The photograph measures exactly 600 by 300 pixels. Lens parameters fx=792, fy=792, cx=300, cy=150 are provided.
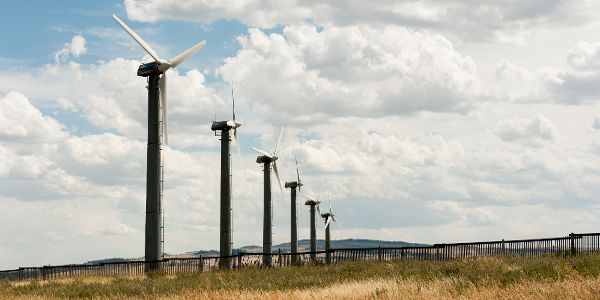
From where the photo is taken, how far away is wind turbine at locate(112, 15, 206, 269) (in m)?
48.4

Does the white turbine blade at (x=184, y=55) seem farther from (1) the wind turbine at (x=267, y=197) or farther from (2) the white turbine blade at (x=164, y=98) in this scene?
(1) the wind turbine at (x=267, y=197)

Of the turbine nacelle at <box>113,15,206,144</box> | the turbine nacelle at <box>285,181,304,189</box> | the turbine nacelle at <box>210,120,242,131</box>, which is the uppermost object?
the turbine nacelle at <box>113,15,206,144</box>

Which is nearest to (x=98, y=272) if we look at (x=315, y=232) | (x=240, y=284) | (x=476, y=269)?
(x=240, y=284)

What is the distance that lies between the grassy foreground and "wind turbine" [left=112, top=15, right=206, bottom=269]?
1175cm

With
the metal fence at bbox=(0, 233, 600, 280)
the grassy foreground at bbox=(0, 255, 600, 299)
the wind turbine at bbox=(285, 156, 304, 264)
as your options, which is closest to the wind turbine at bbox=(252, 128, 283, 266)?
the wind turbine at bbox=(285, 156, 304, 264)

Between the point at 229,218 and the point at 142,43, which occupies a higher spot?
the point at 142,43

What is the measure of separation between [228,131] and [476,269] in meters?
40.7

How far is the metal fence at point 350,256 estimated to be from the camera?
39.4 metres

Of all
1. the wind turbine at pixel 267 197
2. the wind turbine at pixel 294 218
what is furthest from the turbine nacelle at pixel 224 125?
the wind turbine at pixel 294 218

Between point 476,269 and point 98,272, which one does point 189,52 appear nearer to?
point 98,272

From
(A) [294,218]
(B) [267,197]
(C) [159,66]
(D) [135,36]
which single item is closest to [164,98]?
(C) [159,66]

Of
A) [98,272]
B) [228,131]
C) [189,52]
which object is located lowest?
[98,272]

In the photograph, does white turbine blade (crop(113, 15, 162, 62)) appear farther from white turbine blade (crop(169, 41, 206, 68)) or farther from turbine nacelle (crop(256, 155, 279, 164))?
turbine nacelle (crop(256, 155, 279, 164))

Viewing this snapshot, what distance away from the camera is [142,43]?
51969mm
